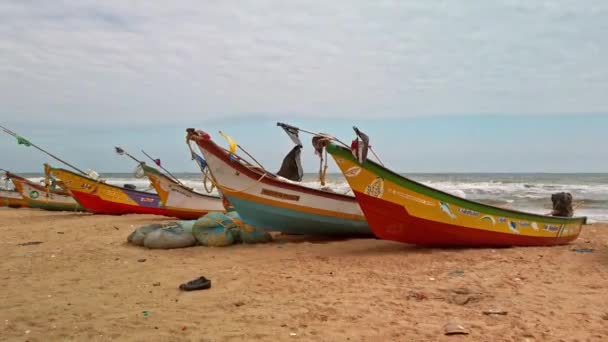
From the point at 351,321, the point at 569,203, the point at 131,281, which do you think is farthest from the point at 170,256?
the point at 569,203

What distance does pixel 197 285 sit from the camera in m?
5.34

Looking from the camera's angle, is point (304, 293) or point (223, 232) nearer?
point (304, 293)

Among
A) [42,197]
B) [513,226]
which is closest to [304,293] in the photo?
[513,226]

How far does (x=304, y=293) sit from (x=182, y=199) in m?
8.61

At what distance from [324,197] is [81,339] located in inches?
213

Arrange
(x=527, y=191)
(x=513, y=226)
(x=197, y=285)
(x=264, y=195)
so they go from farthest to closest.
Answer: (x=527, y=191)
(x=264, y=195)
(x=513, y=226)
(x=197, y=285)

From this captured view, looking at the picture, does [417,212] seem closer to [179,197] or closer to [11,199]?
[179,197]

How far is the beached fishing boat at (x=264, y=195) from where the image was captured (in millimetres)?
8586

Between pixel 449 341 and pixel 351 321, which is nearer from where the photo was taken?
pixel 449 341

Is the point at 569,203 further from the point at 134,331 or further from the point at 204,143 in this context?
the point at 134,331

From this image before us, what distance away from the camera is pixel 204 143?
8.44 metres

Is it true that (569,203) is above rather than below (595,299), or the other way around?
above

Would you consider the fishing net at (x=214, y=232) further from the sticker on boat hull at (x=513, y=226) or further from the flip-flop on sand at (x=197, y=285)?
the sticker on boat hull at (x=513, y=226)

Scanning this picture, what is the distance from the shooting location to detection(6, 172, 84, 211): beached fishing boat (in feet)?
57.7
